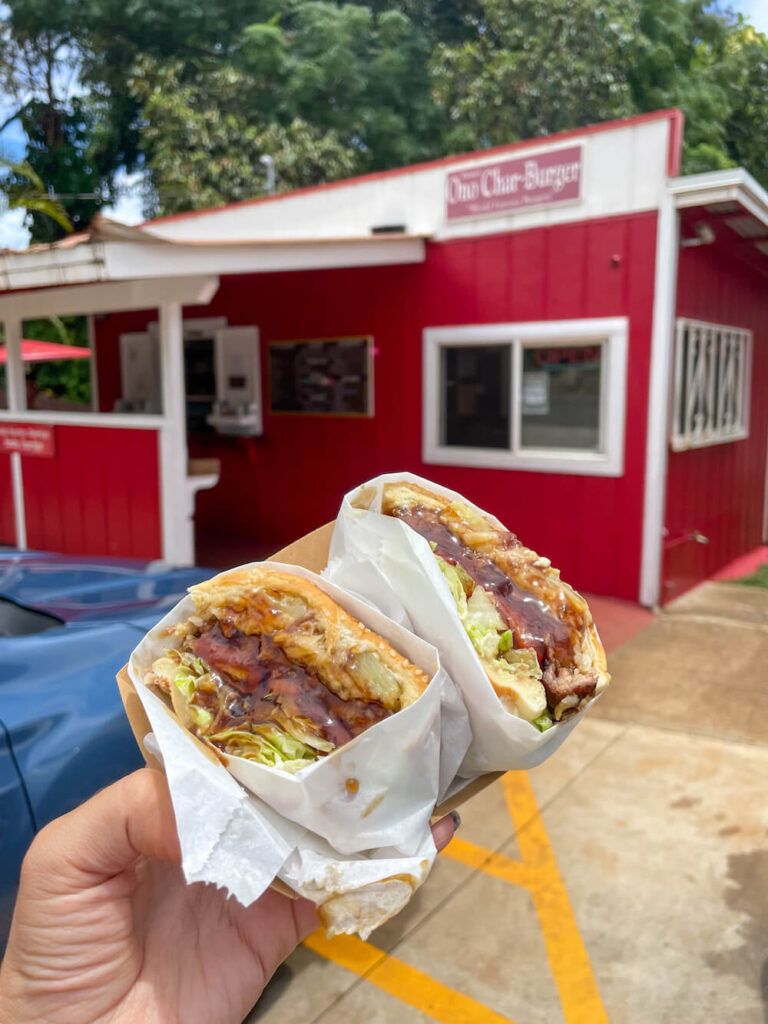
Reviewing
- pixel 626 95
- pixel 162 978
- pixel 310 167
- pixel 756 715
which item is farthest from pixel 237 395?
pixel 626 95

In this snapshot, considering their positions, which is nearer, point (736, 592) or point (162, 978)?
point (162, 978)

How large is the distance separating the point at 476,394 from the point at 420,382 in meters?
0.58

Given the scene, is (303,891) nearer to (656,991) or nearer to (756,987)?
(656,991)

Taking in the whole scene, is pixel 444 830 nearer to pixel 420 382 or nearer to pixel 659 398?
pixel 659 398

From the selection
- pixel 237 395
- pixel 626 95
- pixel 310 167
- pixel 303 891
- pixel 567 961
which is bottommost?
pixel 567 961

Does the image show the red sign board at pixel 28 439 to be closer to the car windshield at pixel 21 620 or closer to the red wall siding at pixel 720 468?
the car windshield at pixel 21 620

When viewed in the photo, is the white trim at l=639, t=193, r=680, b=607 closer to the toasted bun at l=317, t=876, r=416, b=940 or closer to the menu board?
the menu board

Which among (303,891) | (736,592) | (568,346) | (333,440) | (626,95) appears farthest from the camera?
(626,95)

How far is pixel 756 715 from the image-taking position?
195 inches

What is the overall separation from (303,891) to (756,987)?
2.22m

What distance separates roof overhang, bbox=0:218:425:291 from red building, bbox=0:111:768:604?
2 cm

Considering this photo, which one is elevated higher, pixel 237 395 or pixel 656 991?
pixel 237 395

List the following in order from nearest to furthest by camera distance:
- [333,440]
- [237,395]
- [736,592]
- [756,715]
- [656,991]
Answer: [656,991] → [756,715] → [736,592] → [333,440] → [237,395]

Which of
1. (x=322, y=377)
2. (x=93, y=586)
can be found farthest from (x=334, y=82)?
(x=93, y=586)
